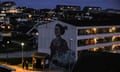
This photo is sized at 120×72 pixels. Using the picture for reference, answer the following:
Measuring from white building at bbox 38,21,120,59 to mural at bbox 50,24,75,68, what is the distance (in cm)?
28

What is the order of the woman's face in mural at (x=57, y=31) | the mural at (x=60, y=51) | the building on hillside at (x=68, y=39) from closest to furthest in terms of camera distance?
the building on hillside at (x=68, y=39)
the mural at (x=60, y=51)
the woman's face in mural at (x=57, y=31)

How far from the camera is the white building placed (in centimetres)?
2494

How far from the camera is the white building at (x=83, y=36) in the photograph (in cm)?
2494

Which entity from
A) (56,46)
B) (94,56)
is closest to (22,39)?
(56,46)

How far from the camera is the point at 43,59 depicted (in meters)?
24.0

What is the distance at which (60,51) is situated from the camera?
25891 mm

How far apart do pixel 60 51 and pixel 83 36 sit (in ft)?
7.37

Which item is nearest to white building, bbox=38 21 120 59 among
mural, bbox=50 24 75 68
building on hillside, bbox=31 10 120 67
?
building on hillside, bbox=31 10 120 67

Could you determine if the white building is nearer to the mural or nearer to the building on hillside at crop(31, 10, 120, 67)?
the building on hillside at crop(31, 10, 120, 67)

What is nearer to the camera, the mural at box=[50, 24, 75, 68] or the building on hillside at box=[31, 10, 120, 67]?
the building on hillside at box=[31, 10, 120, 67]

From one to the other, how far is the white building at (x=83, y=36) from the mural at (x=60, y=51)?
Answer: 0.28 m

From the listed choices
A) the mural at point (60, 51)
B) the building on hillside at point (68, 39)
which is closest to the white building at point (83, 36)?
the building on hillside at point (68, 39)

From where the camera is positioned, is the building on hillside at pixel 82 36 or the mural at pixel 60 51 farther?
the mural at pixel 60 51

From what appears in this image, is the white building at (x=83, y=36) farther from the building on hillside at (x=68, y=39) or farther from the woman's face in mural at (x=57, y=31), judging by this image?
the woman's face in mural at (x=57, y=31)
